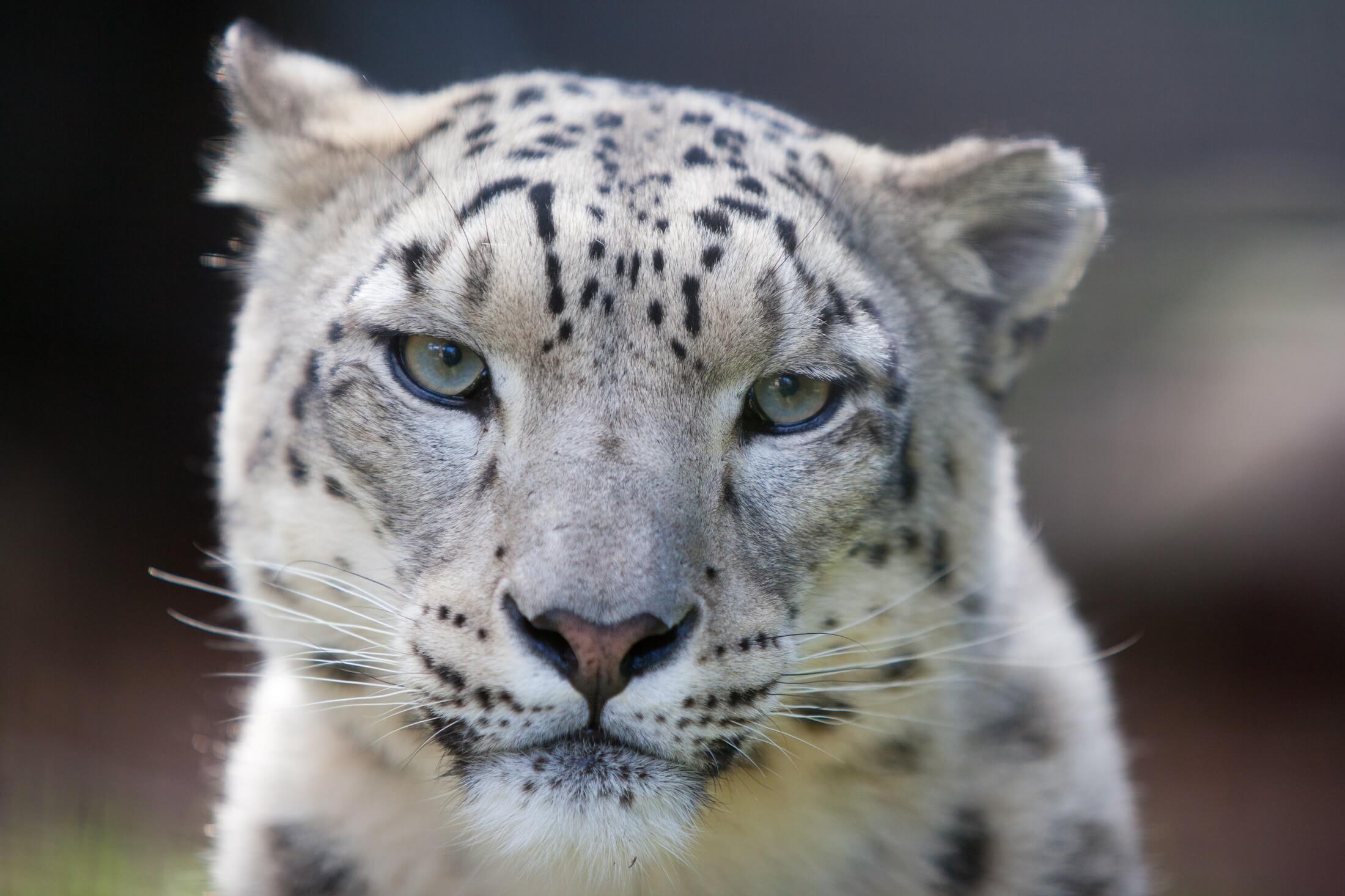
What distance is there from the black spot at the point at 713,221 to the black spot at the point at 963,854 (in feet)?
4.06

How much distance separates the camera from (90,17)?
514 centimetres

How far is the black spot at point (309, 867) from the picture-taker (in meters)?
2.39

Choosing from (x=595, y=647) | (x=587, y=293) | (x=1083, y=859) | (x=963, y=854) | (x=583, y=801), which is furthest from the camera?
(x=1083, y=859)

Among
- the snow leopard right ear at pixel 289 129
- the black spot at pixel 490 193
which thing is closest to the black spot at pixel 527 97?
the snow leopard right ear at pixel 289 129

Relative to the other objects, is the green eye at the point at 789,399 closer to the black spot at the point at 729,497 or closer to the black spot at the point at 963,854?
the black spot at the point at 729,497

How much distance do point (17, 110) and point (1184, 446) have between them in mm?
5494

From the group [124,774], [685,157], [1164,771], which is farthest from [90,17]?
[1164,771]

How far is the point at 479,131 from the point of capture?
248cm

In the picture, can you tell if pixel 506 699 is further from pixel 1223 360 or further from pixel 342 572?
pixel 1223 360

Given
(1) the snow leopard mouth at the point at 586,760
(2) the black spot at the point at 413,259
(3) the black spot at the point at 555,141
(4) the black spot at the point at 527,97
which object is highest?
(4) the black spot at the point at 527,97

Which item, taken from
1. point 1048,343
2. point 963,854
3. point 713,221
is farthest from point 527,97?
point 1048,343

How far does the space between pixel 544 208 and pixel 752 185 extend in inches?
17.1

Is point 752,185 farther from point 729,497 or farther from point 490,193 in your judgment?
point 729,497

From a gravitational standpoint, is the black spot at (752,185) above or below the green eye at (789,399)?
above
